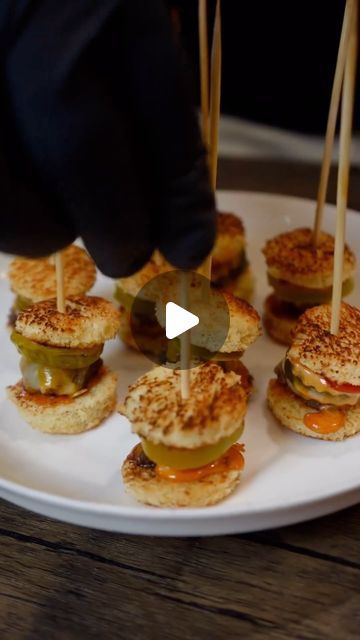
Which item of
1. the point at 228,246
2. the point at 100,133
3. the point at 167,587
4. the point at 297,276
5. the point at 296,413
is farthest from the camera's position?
the point at 228,246

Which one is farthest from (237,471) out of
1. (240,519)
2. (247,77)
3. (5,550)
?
(247,77)

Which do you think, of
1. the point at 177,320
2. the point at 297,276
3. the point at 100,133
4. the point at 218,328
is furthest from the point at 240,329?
the point at 100,133

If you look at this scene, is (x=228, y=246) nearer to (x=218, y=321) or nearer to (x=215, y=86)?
(x=218, y=321)

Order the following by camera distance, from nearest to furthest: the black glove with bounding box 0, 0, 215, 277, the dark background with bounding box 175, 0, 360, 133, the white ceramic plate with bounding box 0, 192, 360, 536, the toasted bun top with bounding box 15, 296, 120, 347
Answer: the black glove with bounding box 0, 0, 215, 277 → the white ceramic plate with bounding box 0, 192, 360, 536 → the toasted bun top with bounding box 15, 296, 120, 347 → the dark background with bounding box 175, 0, 360, 133

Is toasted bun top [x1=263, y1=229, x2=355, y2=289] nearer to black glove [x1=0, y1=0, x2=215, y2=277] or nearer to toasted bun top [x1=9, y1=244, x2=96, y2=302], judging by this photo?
toasted bun top [x1=9, y1=244, x2=96, y2=302]

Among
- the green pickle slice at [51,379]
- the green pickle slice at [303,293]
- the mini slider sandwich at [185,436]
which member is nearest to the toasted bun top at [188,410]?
the mini slider sandwich at [185,436]

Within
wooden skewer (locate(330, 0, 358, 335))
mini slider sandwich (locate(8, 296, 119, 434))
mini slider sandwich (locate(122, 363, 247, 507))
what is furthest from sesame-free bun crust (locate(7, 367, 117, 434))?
wooden skewer (locate(330, 0, 358, 335))
